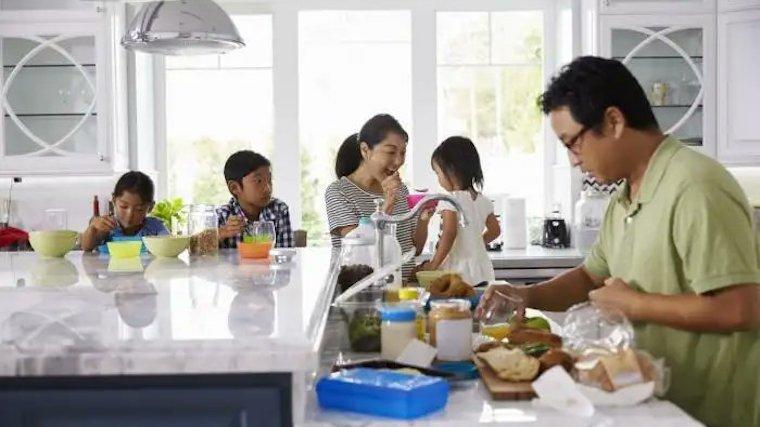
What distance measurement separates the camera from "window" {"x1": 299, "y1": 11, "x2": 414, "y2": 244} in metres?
5.80

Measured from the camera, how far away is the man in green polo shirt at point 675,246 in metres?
1.88

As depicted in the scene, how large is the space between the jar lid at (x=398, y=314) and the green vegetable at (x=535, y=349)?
26 centimetres

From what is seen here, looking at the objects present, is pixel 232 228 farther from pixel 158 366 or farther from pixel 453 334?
pixel 158 366

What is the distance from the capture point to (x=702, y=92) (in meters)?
5.28

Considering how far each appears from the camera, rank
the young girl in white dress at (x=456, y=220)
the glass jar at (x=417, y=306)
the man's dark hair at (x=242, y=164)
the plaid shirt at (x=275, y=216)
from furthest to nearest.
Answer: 1. the young girl in white dress at (x=456, y=220)
2. the plaid shirt at (x=275, y=216)
3. the man's dark hair at (x=242, y=164)
4. the glass jar at (x=417, y=306)

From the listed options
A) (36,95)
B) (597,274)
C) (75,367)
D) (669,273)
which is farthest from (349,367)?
(36,95)

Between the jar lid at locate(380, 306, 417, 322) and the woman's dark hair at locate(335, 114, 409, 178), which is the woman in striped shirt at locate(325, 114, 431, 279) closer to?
the woman's dark hair at locate(335, 114, 409, 178)

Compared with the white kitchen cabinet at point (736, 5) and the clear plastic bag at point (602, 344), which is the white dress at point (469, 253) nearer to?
the white kitchen cabinet at point (736, 5)

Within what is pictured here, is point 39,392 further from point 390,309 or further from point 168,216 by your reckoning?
point 168,216

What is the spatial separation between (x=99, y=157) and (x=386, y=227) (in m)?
3.00

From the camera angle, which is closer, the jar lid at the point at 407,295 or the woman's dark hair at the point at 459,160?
the jar lid at the point at 407,295

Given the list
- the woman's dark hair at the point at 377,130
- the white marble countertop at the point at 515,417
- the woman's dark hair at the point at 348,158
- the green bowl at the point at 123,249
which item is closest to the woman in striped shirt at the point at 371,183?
the woman's dark hair at the point at 377,130

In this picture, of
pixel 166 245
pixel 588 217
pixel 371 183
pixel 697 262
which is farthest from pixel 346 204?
pixel 697 262

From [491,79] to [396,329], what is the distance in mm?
3916
